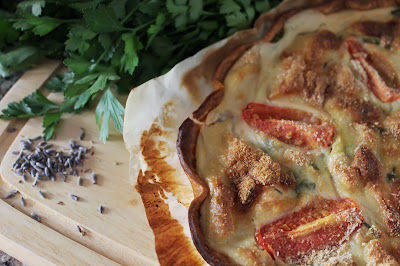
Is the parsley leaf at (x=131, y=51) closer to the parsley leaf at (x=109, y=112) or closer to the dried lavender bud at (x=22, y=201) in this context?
the parsley leaf at (x=109, y=112)

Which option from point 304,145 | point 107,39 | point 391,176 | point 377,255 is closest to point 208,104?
point 304,145

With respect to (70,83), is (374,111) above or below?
below

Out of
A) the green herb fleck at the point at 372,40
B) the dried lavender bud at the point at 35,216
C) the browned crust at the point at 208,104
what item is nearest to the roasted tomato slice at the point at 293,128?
the browned crust at the point at 208,104

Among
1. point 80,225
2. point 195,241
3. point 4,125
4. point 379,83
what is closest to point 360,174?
point 379,83

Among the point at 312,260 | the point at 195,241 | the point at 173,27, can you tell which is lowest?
the point at 312,260

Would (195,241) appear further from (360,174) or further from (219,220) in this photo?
(360,174)

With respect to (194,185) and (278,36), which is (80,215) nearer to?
(194,185)

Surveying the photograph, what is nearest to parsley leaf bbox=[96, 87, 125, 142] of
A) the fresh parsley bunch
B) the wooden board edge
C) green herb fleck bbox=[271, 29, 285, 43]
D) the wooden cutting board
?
the fresh parsley bunch

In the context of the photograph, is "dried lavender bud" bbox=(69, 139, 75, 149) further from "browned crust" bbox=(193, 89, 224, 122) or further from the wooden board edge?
"browned crust" bbox=(193, 89, 224, 122)
